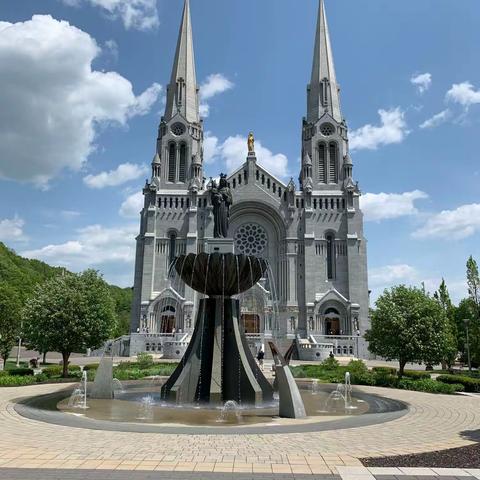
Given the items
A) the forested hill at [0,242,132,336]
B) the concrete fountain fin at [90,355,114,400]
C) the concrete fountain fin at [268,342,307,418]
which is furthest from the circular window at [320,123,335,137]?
the concrete fountain fin at [268,342,307,418]

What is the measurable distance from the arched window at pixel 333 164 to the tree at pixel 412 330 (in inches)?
1391

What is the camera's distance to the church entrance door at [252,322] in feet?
176

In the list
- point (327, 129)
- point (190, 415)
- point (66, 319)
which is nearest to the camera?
point (190, 415)

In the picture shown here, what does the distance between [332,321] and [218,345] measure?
40.8 meters

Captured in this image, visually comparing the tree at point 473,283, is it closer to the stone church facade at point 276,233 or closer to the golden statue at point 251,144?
the stone church facade at point 276,233

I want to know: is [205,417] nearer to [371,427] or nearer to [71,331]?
[371,427]

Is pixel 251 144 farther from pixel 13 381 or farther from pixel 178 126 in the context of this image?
pixel 13 381

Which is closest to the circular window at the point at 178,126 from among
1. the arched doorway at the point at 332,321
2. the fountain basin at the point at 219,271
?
the arched doorway at the point at 332,321

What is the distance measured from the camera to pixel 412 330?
24.3 meters

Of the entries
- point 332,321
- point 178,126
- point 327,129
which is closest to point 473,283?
point 332,321

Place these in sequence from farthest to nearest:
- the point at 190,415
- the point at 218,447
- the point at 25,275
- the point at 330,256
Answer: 1. the point at 25,275
2. the point at 330,256
3. the point at 190,415
4. the point at 218,447

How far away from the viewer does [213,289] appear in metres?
16.4

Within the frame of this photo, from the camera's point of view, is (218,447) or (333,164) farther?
(333,164)

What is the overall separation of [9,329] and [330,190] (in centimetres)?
3947
